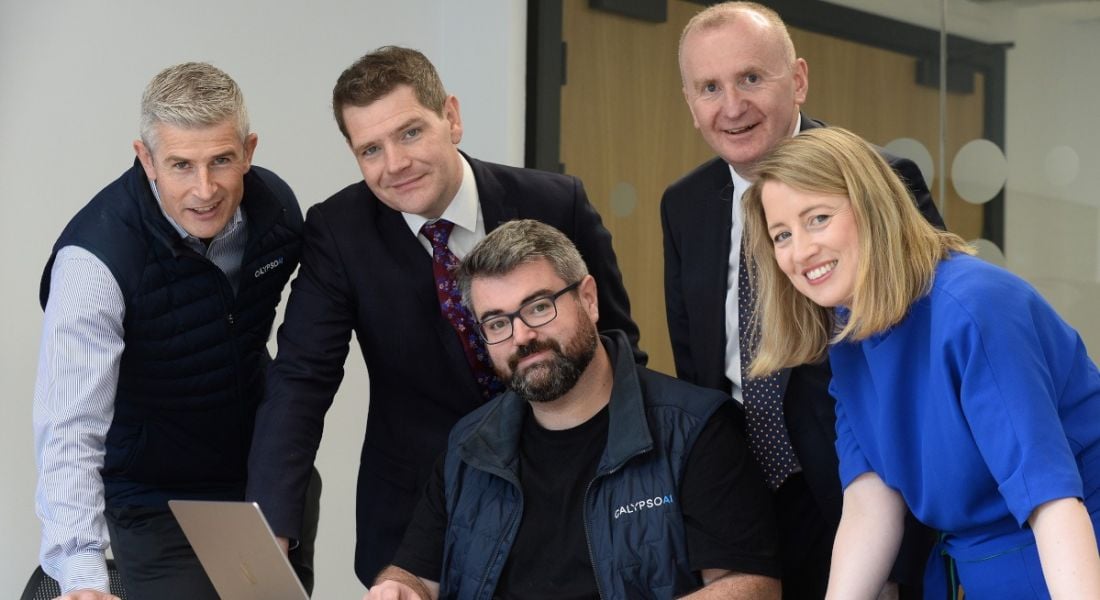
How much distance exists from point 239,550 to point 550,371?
2.09 feet

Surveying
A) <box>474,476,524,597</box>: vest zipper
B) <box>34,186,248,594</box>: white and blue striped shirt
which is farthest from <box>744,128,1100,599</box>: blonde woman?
<box>34,186,248,594</box>: white and blue striped shirt

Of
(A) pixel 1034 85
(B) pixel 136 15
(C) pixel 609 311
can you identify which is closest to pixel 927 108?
(A) pixel 1034 85

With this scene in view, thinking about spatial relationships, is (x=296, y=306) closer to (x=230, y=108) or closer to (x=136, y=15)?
(x=230, y=108)

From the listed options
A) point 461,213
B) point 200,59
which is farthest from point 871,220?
point 200,59

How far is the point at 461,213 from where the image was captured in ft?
8.95

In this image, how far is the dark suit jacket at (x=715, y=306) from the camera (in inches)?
94.1

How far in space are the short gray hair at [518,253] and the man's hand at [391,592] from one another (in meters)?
0.52

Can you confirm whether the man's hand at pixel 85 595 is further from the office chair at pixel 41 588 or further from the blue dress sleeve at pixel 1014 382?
the blue dress sleeve at pixel 1014 382

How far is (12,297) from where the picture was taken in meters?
3.63

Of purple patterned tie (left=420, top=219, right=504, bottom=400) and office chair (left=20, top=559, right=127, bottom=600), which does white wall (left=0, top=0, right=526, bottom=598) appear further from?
purple patterned tie (left=420, top=219, right=504, bottom=400)

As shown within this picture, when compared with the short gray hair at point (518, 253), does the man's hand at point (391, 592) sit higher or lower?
lower

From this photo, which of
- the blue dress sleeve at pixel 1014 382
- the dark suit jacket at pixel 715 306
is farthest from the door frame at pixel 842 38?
the blue dress sleeve at pixel 1014 382

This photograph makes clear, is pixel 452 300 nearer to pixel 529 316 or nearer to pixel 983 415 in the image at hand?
pixel 529 316

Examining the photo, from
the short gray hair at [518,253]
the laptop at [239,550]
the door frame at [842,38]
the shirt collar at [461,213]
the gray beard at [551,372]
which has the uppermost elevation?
the door frame at [842,38]
